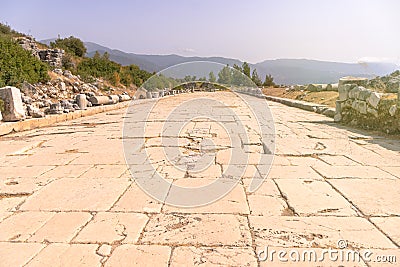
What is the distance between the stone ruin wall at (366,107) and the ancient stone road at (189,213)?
192cm

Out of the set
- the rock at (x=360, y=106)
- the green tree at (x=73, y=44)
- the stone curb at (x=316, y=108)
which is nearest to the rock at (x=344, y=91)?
the rock at (x=360, y=106)

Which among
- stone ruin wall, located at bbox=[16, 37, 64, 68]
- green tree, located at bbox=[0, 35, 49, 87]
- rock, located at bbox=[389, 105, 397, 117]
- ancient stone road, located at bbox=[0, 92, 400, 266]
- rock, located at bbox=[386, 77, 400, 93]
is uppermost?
stone ruin wall, located at bbox=[16, 37, 64, 68]

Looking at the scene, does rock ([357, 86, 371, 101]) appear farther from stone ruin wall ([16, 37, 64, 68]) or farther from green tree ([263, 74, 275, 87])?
green tree ([263, 74, 275, 87])

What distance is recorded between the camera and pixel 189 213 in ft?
7.95

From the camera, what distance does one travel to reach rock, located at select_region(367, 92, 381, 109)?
5896 mm

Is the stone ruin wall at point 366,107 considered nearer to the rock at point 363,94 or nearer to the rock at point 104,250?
the rock at point 363,94

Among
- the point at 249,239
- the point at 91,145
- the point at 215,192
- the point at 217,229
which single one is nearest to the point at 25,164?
the point at 91,145

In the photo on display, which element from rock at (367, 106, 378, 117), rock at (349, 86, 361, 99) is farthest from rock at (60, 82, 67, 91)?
rock at (367, 106, 378, 117)

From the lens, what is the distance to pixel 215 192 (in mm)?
→ 2842

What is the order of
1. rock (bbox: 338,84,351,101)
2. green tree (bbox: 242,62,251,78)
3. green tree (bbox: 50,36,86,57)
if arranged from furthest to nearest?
green tree (bbox: 242,62,251,78)
green tree (bbox: 50,36,86,57)
rock (bbox: 338,84,351,101)

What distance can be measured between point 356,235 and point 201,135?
12.6 ft

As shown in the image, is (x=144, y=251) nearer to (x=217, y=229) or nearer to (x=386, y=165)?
(x=217, y=229)

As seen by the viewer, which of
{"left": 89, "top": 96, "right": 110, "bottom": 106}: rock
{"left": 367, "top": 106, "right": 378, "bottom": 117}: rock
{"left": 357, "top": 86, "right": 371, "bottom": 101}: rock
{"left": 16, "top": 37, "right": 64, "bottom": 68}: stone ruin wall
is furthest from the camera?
{"left": 16, "top": 37, "right": 64, "bottom": 68}: stone ruin wall

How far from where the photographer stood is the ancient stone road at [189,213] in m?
1.87
